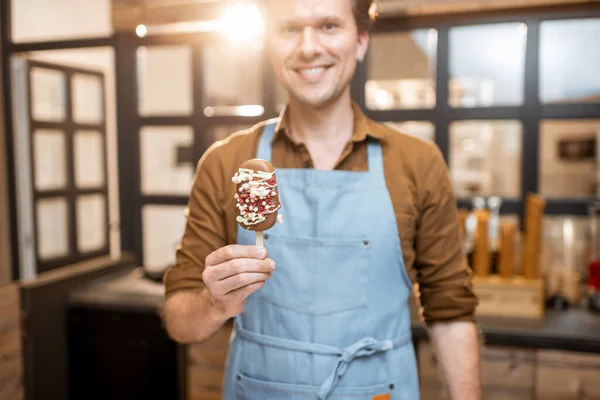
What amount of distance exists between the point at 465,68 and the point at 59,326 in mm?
2998

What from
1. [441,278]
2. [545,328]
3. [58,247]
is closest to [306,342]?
[441,278]

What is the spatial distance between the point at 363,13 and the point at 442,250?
56cm

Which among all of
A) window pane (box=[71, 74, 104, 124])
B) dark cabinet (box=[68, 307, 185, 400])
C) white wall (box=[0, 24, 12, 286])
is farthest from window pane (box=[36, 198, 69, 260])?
dark cabinet (box=[68, 307, 185, 400])

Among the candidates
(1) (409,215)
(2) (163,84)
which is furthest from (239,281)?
(2) (163,84)

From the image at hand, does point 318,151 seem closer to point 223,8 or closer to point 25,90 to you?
point 223,8

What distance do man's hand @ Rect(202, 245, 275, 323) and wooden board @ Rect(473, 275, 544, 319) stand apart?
154 centimetres

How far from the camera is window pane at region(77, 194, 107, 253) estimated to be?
15.6 feet

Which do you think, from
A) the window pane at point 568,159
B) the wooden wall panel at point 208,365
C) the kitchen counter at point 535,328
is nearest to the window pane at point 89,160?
the kitchen counter at point 535,328

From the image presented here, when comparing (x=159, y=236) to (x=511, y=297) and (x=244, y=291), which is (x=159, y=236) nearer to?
(x=511, y=297)

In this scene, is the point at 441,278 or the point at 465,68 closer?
the point at 441,278

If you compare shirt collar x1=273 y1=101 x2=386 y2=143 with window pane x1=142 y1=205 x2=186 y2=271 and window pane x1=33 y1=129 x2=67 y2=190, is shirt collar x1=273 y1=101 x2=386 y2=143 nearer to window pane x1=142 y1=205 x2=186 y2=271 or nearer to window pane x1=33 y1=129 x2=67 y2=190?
window pane x1=142 y1=205 x2=186 y2=271

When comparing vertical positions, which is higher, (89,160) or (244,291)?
(89,160)

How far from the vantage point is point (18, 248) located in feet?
11.6

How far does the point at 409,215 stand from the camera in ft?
4.27
